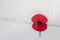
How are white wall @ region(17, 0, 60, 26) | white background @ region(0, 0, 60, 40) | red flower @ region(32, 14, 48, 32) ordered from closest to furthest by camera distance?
red flower @ region(32, 14, 48, 32), white background @ region(0, 0, 60, 40), white wall @ region(17, 0, 60, 26)

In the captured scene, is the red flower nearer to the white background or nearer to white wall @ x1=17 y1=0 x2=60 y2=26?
the white background

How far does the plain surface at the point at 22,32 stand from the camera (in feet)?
3.84

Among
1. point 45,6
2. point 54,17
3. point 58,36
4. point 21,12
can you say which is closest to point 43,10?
point 45,6

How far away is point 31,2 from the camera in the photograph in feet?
5.12

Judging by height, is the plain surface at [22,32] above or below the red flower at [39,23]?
below

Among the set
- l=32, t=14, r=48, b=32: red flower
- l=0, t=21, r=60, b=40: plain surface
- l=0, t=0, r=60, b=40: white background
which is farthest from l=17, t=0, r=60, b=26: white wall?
l=32, t=14, r=48, b=32: red flower

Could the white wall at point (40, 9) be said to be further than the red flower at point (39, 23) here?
Yes

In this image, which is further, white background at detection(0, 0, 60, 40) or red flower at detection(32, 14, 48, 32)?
white background at detection(0, 0, 60, 40)

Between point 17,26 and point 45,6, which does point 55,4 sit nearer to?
point 45,6

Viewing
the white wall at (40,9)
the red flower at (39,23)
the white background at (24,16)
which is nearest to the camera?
the red flower at (39,23)

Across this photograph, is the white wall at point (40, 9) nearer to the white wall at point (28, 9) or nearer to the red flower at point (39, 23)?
the white wall at point (28, 9)

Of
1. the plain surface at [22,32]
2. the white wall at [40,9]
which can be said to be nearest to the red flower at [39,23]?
the plain surface at [22,32]

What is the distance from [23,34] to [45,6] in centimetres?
47

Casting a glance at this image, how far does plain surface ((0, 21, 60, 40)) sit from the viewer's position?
3.84 ft
